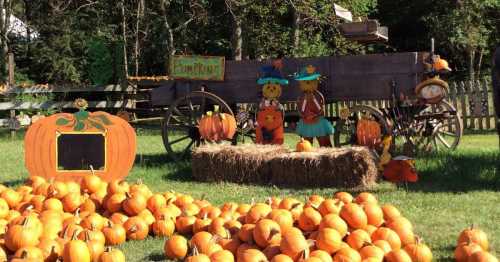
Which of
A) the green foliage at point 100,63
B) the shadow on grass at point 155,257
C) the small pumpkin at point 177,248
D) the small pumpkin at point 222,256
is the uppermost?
the green foliage at point 100,63

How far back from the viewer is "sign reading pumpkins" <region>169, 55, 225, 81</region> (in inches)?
404

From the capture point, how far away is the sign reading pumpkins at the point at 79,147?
7.42m

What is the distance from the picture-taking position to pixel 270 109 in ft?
31.6

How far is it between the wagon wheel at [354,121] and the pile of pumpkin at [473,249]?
15.7 feet

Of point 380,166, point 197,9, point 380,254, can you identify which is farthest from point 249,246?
point 197,9

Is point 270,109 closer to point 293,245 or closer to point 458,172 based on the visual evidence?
point 458,172

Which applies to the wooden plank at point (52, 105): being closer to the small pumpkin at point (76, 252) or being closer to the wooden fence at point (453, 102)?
the wooden fence at point (453, 102)

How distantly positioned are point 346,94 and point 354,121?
56cm

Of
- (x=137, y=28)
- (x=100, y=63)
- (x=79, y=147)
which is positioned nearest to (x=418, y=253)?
(x=79, y=147)

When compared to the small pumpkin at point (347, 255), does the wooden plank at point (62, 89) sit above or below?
above

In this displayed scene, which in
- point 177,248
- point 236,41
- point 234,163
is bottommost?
point 177,248

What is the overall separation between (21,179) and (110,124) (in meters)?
2.05

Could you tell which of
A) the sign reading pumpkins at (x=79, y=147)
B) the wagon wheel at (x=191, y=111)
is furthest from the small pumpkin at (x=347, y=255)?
the wagon wheel at (x=191, y=111)

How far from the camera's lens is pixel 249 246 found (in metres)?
4.22
